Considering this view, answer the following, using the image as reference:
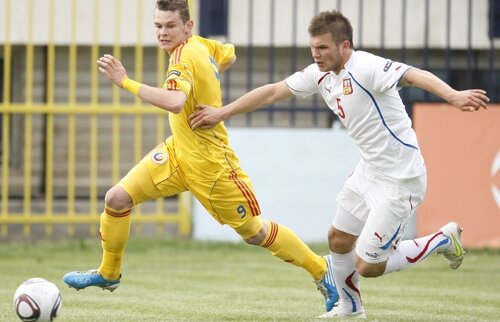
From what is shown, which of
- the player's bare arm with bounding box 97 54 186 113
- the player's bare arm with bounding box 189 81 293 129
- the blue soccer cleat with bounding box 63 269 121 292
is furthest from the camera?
the blue soccer cleat with bounding box 63 269 121 292

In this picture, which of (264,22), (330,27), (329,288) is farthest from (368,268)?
(264,22)

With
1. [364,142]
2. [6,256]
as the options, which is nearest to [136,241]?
[6,256]

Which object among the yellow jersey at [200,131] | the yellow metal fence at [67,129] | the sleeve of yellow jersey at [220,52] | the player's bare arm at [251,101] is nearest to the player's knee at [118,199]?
the yellow jersey at [200,131]

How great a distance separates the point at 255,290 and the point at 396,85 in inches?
145

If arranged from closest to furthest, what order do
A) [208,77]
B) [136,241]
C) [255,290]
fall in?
[208,77] < [255,290] < [136,241]

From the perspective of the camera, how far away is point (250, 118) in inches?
611

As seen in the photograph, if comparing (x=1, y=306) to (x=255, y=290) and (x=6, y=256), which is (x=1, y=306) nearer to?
(x=255, y=290)

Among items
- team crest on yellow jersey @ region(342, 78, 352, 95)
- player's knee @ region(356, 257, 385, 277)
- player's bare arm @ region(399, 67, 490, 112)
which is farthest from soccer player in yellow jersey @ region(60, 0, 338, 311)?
player's bare arm @ region(399, 67, 490, 112)

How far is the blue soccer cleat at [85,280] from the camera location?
8641mm

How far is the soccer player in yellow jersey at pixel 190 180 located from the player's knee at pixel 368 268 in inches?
25.0

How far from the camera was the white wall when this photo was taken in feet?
53.3

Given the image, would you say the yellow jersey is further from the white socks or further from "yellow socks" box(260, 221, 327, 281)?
the white socks

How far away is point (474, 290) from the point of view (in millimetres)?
11219

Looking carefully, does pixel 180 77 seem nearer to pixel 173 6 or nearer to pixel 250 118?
pixel 173 6
